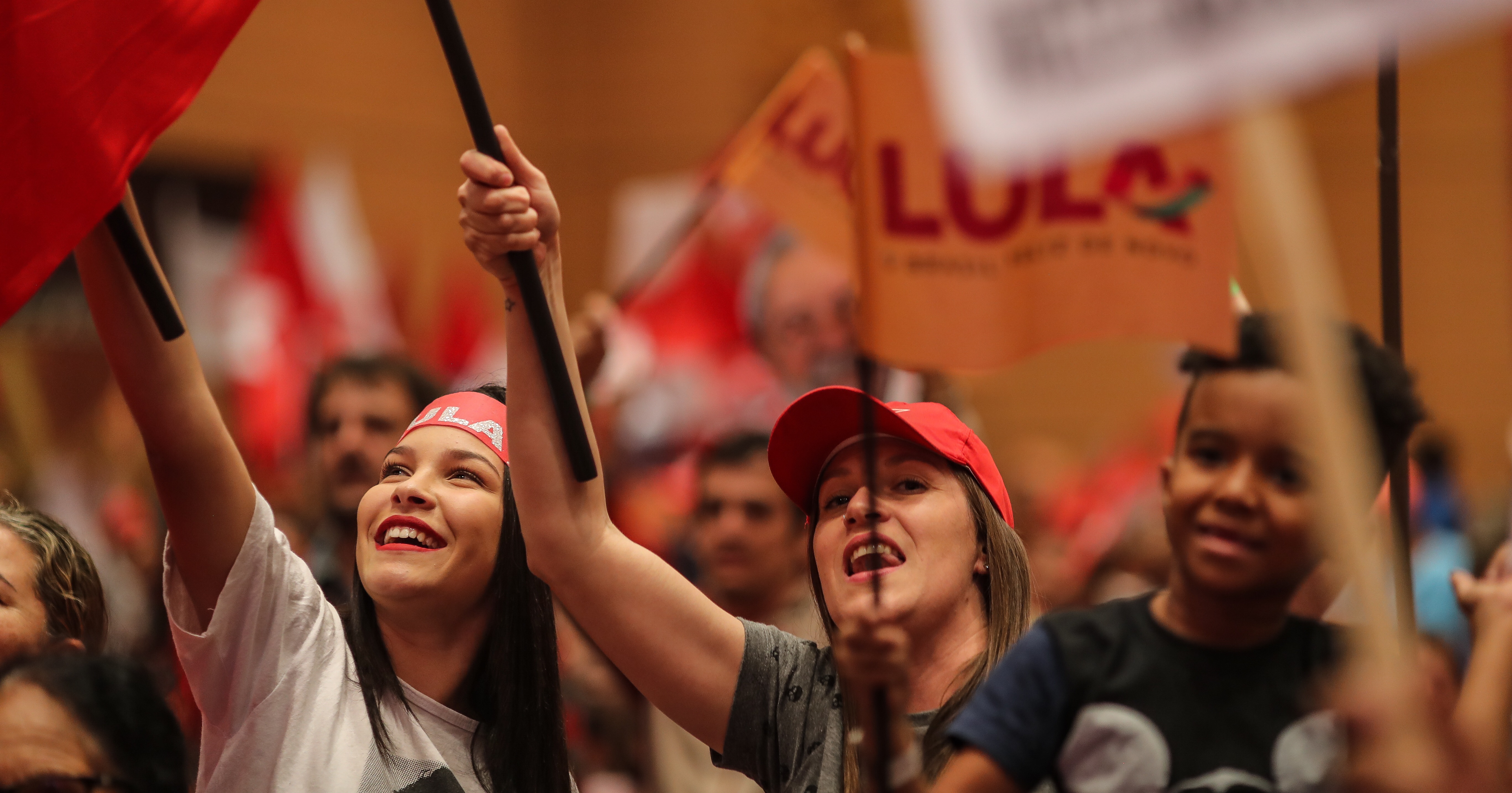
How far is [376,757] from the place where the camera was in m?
2.27

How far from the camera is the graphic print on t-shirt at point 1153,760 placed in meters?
1.71

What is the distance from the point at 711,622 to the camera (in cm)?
225

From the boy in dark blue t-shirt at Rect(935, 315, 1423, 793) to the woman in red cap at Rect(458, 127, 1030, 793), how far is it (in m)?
0.32

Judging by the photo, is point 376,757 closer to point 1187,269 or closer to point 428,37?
point 1187,269

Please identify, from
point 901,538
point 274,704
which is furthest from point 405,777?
point 901,538

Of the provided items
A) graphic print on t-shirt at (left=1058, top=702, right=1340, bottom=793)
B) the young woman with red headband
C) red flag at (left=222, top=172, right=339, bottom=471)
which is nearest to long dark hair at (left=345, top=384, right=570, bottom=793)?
the young woman with red headband

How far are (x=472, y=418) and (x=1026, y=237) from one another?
98cm

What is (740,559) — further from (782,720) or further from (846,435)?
(782,720)

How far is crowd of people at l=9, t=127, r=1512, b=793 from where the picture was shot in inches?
69.3

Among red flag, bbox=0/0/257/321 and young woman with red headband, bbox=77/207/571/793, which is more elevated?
red flag, bbox=0/0/257/321

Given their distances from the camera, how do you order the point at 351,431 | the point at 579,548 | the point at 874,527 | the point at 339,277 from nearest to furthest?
the point at 874,527 → the point at 579,548 → the point at 351,431 → the point at 339,277

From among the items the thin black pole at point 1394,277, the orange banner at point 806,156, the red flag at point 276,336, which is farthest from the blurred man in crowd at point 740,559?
the red flag at point 276,336

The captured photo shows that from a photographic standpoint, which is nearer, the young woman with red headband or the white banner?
the white banner

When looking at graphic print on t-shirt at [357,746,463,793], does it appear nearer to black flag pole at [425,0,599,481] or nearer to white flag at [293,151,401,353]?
black flag pole at [425,0,599,481]
